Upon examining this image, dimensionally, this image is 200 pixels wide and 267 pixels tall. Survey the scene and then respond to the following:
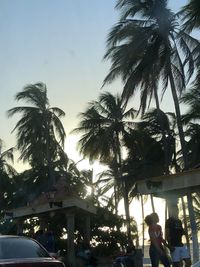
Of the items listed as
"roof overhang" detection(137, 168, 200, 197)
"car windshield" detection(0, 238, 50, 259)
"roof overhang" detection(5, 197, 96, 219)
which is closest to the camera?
"car windshield" detection(0, 238, 50, 259)

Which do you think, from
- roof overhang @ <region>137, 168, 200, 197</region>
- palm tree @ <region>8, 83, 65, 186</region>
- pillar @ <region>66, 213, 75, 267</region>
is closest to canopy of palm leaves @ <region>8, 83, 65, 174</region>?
palm tree @ <region>8, 83, 65, 186</region>

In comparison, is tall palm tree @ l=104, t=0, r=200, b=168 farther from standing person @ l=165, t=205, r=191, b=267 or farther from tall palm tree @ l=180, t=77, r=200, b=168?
standing person @ l=165, t=205, r=191, b=267

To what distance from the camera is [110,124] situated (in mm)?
46094

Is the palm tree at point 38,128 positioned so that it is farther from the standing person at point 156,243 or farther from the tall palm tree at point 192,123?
the standing person at point 156,243

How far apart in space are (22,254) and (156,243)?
4.26 metres

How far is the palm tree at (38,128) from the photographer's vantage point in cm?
4638

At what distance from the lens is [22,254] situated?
28.9ft

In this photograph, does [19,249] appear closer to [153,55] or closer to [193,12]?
[193,12]

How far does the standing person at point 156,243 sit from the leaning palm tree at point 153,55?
16135 mm

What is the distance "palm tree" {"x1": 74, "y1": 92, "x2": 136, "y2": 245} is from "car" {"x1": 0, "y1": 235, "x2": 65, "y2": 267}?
34.4 m

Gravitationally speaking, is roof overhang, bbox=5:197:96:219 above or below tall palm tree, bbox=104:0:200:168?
below

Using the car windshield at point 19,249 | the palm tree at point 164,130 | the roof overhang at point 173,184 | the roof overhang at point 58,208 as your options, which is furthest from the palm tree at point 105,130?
the car windshield at point 19,249

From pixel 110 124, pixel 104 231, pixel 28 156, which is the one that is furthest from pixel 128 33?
pixel 28 156

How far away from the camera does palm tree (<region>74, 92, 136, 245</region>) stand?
1759 inches
